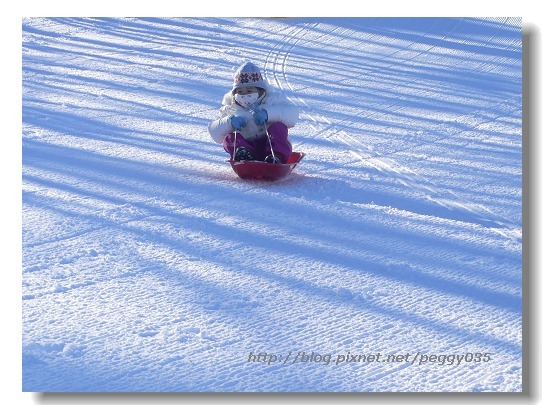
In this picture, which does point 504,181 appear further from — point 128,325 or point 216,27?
point 216,27

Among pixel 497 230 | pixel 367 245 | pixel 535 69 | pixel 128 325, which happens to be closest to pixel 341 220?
pixel 367 245

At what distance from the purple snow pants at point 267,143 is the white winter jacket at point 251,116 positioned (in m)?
0.03

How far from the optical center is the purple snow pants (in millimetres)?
5281

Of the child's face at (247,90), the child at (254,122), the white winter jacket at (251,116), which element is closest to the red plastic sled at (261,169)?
the child at (254,122)

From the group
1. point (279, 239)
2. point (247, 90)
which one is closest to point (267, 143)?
point (247, 90)

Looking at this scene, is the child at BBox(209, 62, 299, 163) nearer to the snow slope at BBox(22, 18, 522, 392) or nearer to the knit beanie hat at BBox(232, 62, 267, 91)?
the knit beanie hat at BBox(232, 62, 267, 91)

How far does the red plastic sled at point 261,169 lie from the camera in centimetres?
522

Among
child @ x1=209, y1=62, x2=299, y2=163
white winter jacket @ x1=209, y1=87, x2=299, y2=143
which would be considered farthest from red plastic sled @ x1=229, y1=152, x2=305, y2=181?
white winter jacket @ x1=209, y1=87, x2=299, y2=143

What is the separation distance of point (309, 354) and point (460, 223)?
5.48 ft

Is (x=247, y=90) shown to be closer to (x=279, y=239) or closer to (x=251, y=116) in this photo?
(x=251, y=116)

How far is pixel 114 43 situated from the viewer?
9.58 metres

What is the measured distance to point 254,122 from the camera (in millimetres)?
5348

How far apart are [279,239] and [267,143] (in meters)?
0.98

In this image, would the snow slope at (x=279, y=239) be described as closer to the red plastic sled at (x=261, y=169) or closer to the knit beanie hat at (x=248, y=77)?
the red plastic sled at (x=261, y=169)
